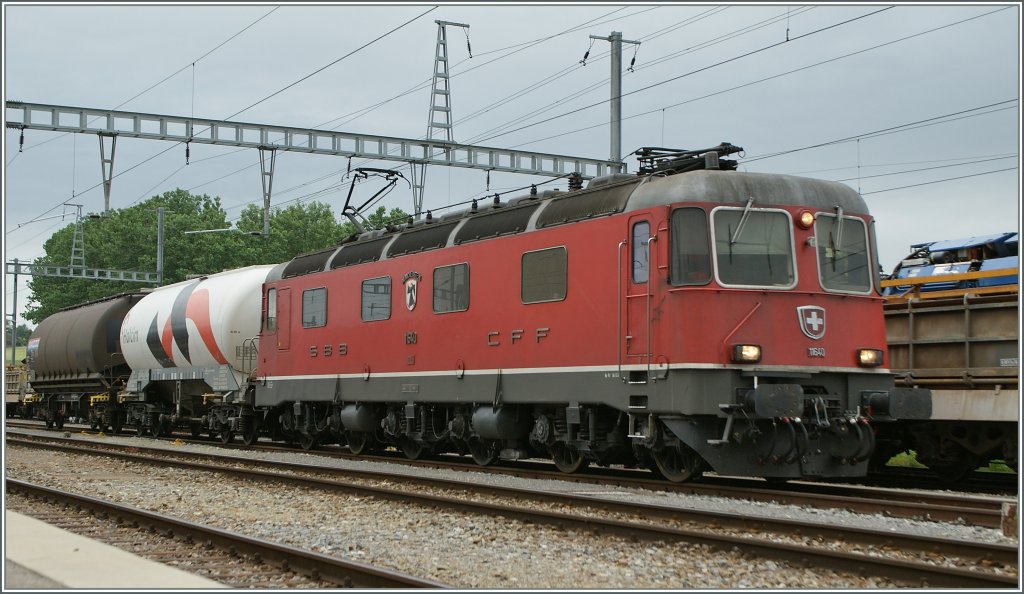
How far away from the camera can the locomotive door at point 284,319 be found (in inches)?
928

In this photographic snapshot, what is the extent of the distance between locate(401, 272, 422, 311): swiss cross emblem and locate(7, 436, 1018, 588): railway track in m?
3.82

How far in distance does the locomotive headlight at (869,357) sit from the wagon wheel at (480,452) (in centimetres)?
651

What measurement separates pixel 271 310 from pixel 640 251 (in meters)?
12.4

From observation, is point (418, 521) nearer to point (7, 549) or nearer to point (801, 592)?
point (7, 549)

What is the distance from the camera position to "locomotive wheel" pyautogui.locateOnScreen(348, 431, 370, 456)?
21.9 metres

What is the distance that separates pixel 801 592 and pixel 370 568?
3.13m

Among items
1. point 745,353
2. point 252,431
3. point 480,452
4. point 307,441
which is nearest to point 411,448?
point 480,452

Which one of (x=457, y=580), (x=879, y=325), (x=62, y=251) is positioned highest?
(x=62, y=251)

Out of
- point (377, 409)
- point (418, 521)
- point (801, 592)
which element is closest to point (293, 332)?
point (377, 409)

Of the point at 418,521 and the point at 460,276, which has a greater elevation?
the point at 460,276

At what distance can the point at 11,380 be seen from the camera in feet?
157

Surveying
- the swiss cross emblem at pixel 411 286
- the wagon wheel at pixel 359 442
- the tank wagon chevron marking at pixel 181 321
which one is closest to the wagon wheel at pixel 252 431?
the tank wagon chevron marking at pixel 181 321

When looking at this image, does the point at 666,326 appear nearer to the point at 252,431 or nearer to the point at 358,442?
the point at 358,442

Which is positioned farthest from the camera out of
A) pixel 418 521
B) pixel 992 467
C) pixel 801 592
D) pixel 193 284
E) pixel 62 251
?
pixel 62 251
